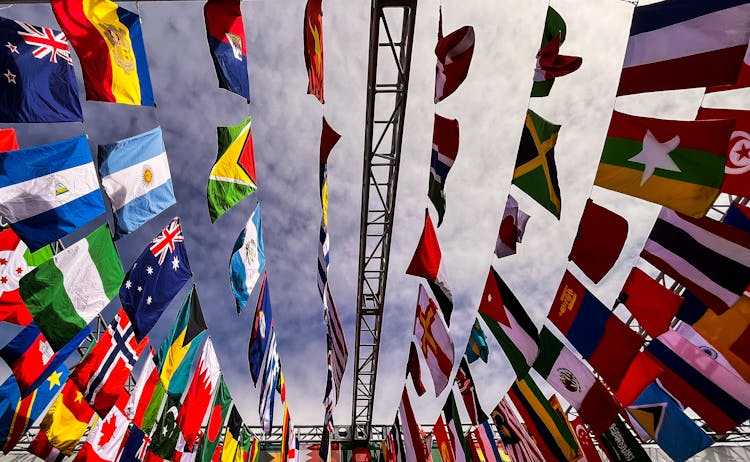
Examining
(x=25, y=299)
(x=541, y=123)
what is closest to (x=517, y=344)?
(x=541, y=123)

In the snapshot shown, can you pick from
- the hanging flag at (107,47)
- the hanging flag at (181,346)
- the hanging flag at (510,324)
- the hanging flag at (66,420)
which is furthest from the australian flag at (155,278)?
the hanging flag at (510,324)

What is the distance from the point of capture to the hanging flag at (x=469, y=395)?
739 centimetres

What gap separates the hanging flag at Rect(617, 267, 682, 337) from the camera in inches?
182

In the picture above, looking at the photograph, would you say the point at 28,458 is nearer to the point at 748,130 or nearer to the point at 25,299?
the point at 25,299

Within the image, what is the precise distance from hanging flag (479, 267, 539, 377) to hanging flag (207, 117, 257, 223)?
155 inches

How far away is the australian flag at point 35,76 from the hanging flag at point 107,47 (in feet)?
1.50

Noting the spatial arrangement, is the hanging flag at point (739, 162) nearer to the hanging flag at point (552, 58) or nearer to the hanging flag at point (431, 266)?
the hanging flag at point (552, 58)

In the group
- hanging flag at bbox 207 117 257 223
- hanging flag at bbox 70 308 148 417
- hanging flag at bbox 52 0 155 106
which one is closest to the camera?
hanging flag at bbox 52 0 155 106

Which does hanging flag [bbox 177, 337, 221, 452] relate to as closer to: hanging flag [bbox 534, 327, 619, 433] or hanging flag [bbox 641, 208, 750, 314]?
hanging flag [bbox 534, 327, 619, 433]

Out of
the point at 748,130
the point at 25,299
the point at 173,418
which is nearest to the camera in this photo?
the point at 748,130

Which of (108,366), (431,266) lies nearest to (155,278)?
(108,366)

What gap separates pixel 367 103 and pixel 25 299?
5.18 metres

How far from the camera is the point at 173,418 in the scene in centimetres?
730

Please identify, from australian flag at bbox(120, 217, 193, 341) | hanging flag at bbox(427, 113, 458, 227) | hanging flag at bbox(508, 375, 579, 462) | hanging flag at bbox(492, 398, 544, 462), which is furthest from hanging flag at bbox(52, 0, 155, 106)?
hanging flag at bbox(492, 398, 544, 462)
